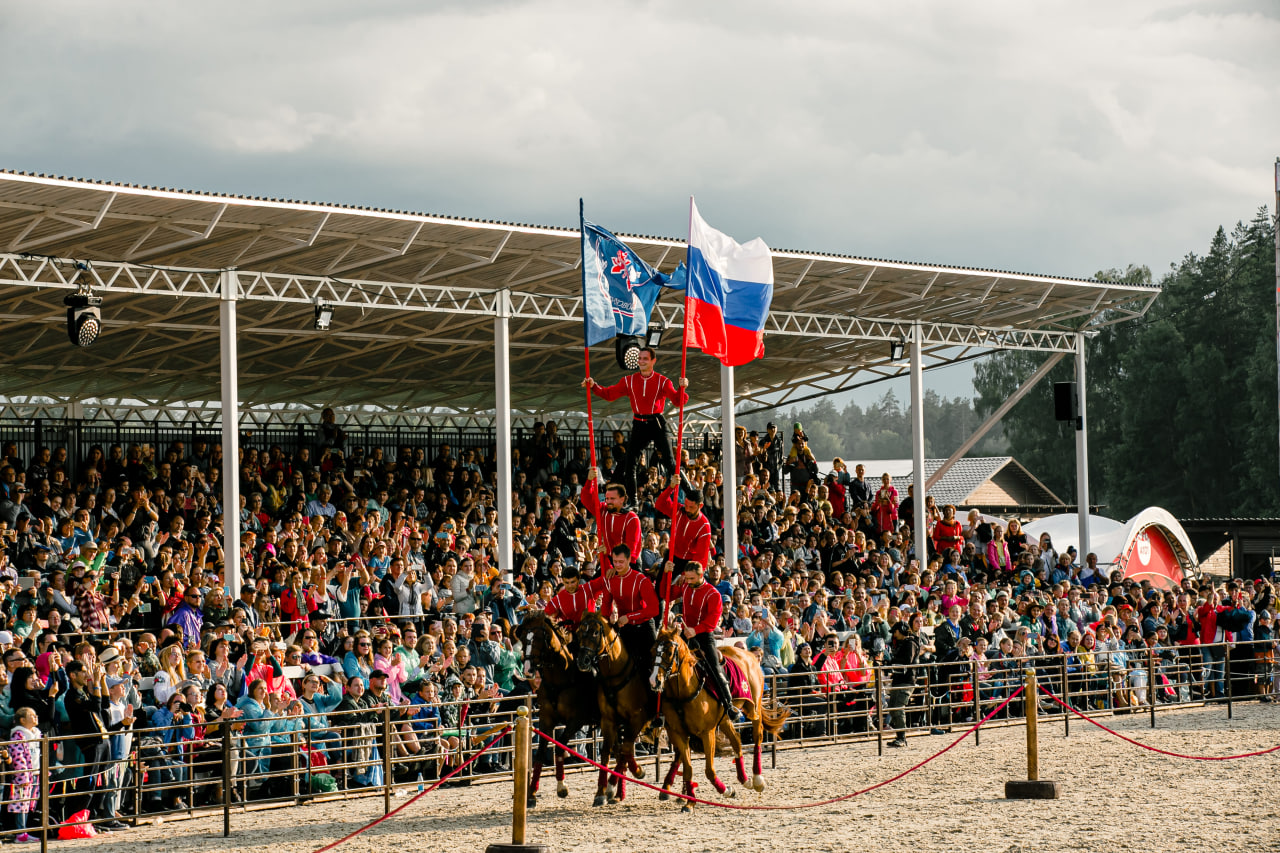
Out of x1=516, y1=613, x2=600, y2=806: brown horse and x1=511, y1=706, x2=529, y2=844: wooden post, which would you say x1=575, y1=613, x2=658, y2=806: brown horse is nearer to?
x1=516, y1=613, x2=600, y2=806: brown horse

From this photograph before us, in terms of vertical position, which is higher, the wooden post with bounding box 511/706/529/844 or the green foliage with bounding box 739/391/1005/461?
the green foliage with bounding box 739/391/1005/461

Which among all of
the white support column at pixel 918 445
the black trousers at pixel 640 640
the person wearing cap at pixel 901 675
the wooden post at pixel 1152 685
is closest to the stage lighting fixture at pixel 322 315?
the person wearing cap at pixel 901 675

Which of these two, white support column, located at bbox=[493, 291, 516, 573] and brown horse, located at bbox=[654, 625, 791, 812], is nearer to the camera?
brown horse, located at bbox=[654, 625, 791, 812]

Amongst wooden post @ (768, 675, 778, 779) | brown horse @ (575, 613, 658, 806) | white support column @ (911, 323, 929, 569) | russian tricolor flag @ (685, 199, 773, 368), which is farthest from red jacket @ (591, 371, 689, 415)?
white support column @ (911, 323, 929, 569)

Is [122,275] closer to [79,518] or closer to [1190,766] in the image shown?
[79,518]

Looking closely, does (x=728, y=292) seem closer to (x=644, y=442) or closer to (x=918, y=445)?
(x=644, y=442)

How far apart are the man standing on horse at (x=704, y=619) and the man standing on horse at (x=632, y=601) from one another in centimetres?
34

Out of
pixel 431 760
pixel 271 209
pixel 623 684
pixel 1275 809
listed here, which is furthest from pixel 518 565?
pixel 1275 809

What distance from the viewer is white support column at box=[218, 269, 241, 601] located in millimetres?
19656

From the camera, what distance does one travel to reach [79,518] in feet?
63.3

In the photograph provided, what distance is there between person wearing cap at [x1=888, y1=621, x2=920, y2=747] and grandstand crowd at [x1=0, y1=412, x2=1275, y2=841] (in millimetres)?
45

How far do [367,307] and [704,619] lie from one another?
12.5m

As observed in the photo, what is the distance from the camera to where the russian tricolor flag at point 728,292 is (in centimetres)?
1460

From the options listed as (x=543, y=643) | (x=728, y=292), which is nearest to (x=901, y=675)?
(x=728, y=292)
